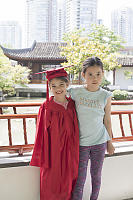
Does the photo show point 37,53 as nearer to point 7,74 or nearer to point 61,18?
point 7,74

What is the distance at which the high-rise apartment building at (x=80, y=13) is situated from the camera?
2077 cm

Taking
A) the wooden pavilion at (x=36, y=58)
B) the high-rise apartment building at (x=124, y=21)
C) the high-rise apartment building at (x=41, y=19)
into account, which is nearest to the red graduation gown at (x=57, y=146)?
the wooden pavilion at (x=36, y=58)

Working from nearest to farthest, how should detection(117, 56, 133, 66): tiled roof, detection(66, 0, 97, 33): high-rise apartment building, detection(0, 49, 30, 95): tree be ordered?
detection(0, 49, 30, 95): tree < detection(117, 56, 133, 66): tiled roof < detection(66, 0, 97, 33): high-rise apartment building

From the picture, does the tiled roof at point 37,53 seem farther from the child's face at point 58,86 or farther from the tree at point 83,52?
the child's face at point 58,86

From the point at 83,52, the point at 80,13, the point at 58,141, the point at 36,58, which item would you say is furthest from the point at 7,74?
the point at 80,13

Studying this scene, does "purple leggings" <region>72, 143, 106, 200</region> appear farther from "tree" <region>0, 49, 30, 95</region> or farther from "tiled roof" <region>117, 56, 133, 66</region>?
"tiled roof" <region>117, 56, 133, 66</region>

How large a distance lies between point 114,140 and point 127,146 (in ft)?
0.36

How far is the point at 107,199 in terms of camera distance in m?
1.57

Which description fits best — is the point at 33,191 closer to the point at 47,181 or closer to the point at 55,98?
the point at 47,181

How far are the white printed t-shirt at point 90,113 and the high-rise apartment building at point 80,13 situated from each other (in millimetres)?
20509

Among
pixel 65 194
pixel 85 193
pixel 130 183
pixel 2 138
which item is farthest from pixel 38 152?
pixel 2 138

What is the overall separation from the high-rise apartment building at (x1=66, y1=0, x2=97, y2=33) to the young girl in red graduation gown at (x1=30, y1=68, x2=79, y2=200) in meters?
20.5

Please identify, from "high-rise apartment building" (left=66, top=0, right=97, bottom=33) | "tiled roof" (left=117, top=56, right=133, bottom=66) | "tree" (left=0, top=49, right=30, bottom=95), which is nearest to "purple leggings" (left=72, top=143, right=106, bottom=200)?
"tree" (left=0, top=49, right=30, bottom=95)

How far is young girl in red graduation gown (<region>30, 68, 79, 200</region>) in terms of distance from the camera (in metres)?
1.19
